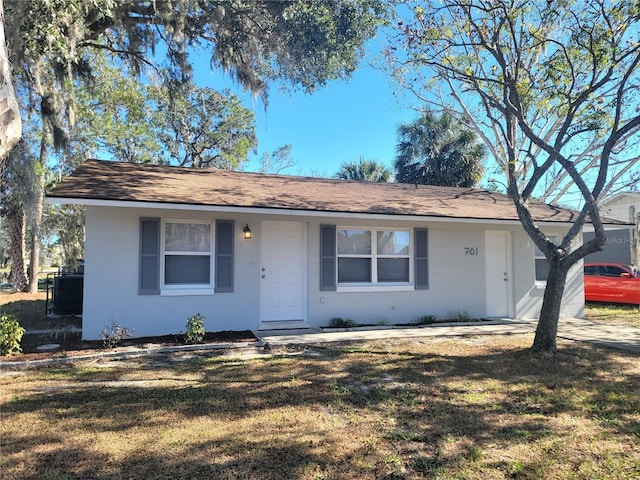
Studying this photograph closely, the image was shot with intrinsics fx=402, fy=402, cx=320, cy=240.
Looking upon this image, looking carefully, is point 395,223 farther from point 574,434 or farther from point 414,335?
point 574,434

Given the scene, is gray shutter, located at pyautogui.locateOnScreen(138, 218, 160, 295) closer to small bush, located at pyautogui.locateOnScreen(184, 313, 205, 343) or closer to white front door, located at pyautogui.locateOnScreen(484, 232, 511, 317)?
small bush, located at pyautogui.locateOnScreen(184, 313, 205, 343)

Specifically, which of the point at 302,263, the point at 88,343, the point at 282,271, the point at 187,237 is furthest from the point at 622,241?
the point at 88,343

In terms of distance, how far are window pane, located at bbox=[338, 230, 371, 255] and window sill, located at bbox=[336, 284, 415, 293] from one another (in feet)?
2.53

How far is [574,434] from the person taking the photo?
3717mm

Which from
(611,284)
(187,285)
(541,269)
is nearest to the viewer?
(187,285)

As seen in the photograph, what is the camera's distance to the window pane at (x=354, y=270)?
906cm

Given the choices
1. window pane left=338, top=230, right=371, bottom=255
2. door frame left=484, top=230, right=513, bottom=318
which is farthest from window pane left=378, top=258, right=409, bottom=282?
door frame left=484, top=230, right=513, bottom=318

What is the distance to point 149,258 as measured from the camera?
7.51 m

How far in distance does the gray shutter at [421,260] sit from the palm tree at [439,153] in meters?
8.17

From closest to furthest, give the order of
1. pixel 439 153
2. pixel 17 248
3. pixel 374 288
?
pixel 374 288
pixel 17 248
pixel 439 153

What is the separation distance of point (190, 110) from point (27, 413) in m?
20.1

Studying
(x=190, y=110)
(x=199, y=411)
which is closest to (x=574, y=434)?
(x=199, y=411)

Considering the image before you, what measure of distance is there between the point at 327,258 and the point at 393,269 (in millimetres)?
1727

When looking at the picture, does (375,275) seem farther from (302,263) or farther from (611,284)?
(611,284)
